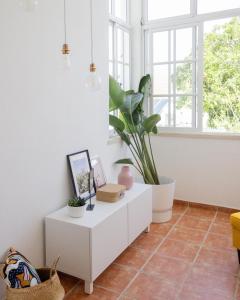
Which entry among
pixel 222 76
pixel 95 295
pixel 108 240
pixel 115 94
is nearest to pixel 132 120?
pixel 115 94

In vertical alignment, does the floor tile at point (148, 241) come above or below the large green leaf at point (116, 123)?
below

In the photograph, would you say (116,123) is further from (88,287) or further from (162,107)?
(88,287)

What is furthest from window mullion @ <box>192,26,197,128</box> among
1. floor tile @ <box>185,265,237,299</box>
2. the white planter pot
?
floor tile @ <box>185,265,237,299</box>

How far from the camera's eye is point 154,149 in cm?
402

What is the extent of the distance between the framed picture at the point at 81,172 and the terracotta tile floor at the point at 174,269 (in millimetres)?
642

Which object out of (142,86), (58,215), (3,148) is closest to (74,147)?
(58,215)

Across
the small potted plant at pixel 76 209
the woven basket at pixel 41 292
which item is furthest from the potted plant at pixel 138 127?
the woven basket at pixel 41 292

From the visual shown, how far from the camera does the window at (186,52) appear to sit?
360 cm

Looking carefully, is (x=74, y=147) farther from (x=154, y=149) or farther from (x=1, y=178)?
(x=154, y=149)

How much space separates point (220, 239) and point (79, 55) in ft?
7.07

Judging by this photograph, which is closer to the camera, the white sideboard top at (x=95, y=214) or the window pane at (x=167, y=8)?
the white sideboard top at (x=95, y=214)

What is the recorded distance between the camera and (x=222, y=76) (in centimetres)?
445

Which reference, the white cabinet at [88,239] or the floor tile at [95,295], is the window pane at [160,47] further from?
the floor tile at [95,295]

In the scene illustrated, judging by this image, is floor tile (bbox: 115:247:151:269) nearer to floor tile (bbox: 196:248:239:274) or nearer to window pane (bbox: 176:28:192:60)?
floor tile (bbox: 196:248:239:274)
